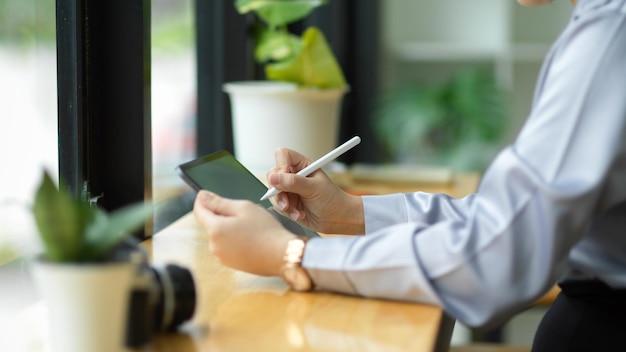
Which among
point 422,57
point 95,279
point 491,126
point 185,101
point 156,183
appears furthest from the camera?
point 422,57

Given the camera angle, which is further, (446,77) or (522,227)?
(446,77)

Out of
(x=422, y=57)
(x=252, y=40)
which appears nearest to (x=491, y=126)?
Answer: (x=422, y=57)

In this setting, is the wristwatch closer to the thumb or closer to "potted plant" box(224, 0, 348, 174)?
the thumb

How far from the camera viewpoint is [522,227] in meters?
1.16

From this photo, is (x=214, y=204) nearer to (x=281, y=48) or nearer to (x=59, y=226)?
(x=59, y=226)

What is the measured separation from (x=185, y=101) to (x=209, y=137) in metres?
0.17

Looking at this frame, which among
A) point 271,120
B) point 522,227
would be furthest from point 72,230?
point 271,120

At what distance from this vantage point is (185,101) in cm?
266

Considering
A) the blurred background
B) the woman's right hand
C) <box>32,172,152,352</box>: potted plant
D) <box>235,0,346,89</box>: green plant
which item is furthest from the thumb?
the blurred background

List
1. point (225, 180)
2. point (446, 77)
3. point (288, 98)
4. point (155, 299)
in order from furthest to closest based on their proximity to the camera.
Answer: point (446, 77) → point (288, 98) → point (225, 180) → point (155, 299)

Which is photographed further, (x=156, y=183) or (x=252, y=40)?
(x=252, y=40)

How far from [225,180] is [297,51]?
3.31ft

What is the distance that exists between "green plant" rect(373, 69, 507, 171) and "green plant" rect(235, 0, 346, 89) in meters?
1.81

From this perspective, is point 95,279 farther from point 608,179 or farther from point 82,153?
point 82,153
